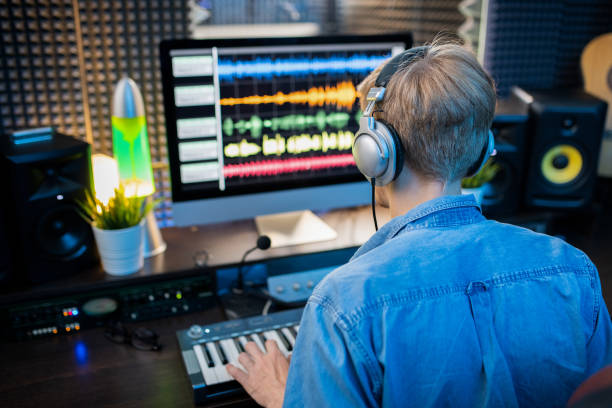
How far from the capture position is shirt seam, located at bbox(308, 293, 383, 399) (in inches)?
28.7

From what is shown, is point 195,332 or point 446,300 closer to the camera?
point 446,300

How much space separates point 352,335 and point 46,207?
2.92 feet

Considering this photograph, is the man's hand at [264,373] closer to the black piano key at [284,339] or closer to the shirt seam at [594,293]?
the black piano key at [284,339]

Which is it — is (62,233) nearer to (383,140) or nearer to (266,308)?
(266,308)

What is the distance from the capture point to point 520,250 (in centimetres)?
82

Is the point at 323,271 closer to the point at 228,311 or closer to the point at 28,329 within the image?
the point at 228,311

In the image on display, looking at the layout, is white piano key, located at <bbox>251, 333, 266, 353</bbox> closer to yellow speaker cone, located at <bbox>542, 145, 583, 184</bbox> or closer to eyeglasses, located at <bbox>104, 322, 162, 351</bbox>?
eyeglasses, located at <bbox>104, 322, 162, 351</bbox>

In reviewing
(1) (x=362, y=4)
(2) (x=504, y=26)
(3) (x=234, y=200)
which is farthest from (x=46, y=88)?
(1) (x=362, y=4)

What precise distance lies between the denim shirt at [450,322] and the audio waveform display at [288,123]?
0.74 metres

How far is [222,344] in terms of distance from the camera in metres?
1.21

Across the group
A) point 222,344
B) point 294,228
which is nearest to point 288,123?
point 294,228

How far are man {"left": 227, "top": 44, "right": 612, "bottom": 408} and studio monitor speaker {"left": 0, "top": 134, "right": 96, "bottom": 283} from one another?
796 mm

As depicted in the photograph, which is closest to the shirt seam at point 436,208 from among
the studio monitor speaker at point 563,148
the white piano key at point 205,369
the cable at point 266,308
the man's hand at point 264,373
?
the man's hand at point 264,373

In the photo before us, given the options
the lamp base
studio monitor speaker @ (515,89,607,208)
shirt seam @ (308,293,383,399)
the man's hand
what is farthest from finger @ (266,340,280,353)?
studio monitor speaker @ (515,89,607,208)
